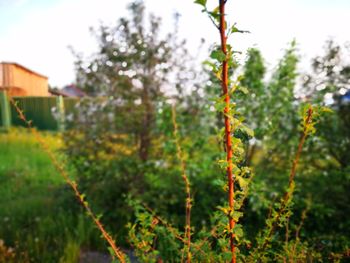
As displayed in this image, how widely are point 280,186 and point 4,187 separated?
4314 mm

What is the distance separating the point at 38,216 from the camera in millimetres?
3836

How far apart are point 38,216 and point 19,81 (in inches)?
83.9

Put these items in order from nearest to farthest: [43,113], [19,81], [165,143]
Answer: [19,81] < [165,143] < [43,113]

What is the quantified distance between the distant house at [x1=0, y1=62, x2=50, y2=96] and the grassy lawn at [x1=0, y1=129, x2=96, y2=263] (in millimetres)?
831

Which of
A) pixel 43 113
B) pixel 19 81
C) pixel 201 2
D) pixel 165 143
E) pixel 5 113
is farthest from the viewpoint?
pixel 5 113

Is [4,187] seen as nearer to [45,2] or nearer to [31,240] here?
[31,240]

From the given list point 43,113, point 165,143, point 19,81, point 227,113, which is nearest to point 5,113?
point 43,113

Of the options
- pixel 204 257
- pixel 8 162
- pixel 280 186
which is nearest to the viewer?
pixel 204 257

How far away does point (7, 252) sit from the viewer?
268 centimetres

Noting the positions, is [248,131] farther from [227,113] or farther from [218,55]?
[218,55]

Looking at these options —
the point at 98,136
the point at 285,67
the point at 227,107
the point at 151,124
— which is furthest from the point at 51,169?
the point at 227,107

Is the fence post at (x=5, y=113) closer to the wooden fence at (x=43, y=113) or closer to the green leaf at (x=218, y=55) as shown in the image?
the wooden fence at (x=43, y=113)

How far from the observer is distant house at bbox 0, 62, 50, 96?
2025 millimetres

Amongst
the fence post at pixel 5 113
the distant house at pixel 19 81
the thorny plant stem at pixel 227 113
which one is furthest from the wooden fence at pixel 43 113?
the thorny plant stem at pixel 227 113
